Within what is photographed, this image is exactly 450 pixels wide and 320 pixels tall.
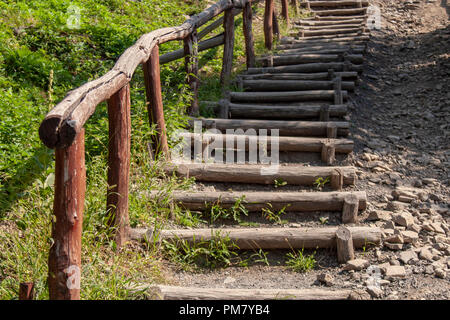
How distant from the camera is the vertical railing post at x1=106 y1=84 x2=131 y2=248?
3541 millimetres

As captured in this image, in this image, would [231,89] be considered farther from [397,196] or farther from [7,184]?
[7,184]

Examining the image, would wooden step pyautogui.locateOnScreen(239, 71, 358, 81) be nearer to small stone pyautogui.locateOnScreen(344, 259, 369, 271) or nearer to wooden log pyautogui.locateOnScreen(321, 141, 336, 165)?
wooden log pyautogui.locateOnScreen(321, 141, 336, 165)

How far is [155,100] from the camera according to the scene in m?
4.62

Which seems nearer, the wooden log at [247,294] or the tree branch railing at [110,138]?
the tree branch railing at [110,138]

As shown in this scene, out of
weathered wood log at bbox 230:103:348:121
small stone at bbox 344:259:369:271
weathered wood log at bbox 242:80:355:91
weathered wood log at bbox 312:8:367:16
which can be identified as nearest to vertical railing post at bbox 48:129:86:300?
small stone at bbox 344:259:369:271

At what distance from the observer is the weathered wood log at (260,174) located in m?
A: 4.79

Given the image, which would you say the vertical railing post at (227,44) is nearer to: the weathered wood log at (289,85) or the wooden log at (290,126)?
the weathered wood log at (289,85)

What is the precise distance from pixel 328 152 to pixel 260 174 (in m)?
0.88

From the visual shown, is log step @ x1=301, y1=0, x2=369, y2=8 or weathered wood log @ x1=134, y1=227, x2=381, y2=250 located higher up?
log step @ x1=301, y1=0, x2=369, y2=8

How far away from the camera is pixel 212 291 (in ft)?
10.4

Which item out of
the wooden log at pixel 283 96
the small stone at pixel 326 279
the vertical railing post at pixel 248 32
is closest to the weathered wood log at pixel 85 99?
the small stone at pixel 326 279

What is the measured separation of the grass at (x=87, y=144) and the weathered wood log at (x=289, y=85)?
0.51m

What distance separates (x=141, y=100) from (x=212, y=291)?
239cm
